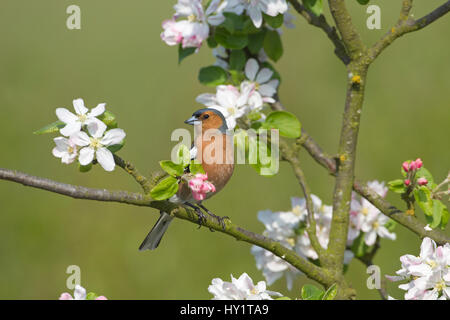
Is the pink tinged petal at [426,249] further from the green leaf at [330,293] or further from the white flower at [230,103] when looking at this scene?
the white flower at [230,103]

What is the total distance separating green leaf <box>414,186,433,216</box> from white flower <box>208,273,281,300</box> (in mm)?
697

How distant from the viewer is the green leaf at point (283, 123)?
2.36 meters

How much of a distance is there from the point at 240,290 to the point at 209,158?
0.85 meters

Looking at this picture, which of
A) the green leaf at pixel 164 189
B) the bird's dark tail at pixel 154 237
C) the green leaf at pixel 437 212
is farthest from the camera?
the bird's dark tail at pixel 154 237

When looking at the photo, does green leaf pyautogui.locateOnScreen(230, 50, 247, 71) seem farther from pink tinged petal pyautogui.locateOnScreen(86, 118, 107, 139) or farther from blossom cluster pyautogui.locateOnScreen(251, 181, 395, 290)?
pink tinged petal pyautogui.locateOnScreen(86, 118, 107, 139)

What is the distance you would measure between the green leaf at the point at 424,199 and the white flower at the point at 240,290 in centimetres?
70

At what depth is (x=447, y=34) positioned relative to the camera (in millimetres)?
5117

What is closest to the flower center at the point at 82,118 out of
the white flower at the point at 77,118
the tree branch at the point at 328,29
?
the white flower at the point at 77,118

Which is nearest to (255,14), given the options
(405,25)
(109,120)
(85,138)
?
(405,25)

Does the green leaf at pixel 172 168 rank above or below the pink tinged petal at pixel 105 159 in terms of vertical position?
below

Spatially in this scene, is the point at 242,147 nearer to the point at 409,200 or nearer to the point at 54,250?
the point at 409,200

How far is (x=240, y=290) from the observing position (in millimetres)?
1866

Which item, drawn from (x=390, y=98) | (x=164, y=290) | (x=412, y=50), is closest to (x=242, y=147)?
(x=164, y=290)

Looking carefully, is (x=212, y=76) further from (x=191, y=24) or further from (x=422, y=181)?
(x=422, y=181)
